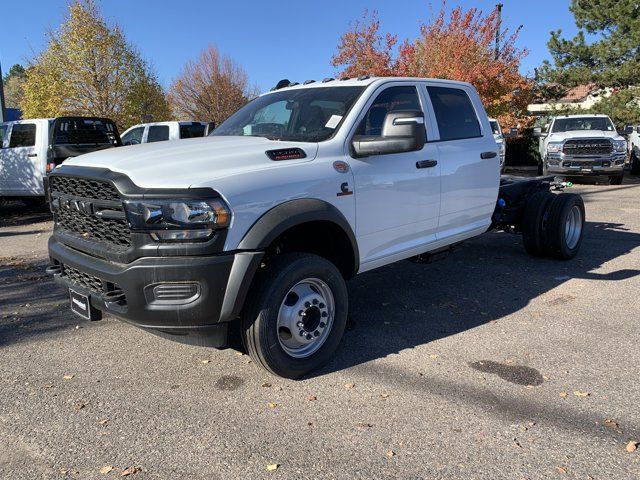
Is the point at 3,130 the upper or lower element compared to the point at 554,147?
upper

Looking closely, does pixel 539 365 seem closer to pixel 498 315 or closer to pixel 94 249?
pixel 498 315

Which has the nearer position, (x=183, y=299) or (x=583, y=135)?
(x=183, y=299)

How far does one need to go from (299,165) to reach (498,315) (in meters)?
2.50

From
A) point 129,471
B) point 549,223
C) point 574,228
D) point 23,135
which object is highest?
point 23,135

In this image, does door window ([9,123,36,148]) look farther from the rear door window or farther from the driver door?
the driver door

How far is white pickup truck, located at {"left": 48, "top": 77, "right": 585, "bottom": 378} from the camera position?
3.05m

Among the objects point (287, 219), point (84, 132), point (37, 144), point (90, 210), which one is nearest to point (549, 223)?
point (287, 219)

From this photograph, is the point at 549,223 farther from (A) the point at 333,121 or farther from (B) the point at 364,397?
(B) the point at 364,397

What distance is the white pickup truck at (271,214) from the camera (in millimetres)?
3053

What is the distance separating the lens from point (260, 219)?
3.23m

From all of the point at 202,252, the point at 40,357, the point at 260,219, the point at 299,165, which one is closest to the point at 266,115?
the point at 299,165

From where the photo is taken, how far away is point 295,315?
3.52 metres

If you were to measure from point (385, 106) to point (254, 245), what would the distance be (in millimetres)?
1880

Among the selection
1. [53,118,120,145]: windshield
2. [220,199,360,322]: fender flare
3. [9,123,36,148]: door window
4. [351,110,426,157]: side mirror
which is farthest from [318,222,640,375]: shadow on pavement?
[9,123,36,148]: door window
